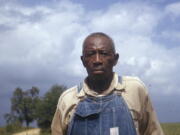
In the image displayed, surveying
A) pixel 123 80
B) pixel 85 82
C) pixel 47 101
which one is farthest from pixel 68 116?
pixel 47 101

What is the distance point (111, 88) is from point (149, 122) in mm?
483

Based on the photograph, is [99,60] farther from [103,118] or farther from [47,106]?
[47,106]

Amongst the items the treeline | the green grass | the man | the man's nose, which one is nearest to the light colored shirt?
the man

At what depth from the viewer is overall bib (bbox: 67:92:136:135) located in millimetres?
3609

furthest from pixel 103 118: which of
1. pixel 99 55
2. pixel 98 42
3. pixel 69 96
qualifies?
pixel 98 42

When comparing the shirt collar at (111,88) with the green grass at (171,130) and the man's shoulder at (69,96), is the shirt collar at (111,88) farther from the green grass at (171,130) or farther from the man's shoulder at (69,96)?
the green grass at (171,130)

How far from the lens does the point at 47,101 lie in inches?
2404

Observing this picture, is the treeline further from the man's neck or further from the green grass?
the man's neck

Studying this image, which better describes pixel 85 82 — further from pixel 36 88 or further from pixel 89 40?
pixel 36 88

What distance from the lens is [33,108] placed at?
6694cm

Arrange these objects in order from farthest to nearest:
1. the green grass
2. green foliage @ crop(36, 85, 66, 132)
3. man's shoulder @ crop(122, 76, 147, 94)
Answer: green foliage @ crop(36, 85, 66, 132), the green grass, man's shoulder @ crop(122, 76, 147, 94)

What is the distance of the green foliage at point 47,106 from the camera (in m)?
60.5

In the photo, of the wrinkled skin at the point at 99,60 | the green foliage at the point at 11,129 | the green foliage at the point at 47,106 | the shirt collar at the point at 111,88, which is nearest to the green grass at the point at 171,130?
the green foliage at the point at 47,106

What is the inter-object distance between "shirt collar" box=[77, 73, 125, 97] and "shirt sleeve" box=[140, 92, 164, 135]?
10.4 inches
